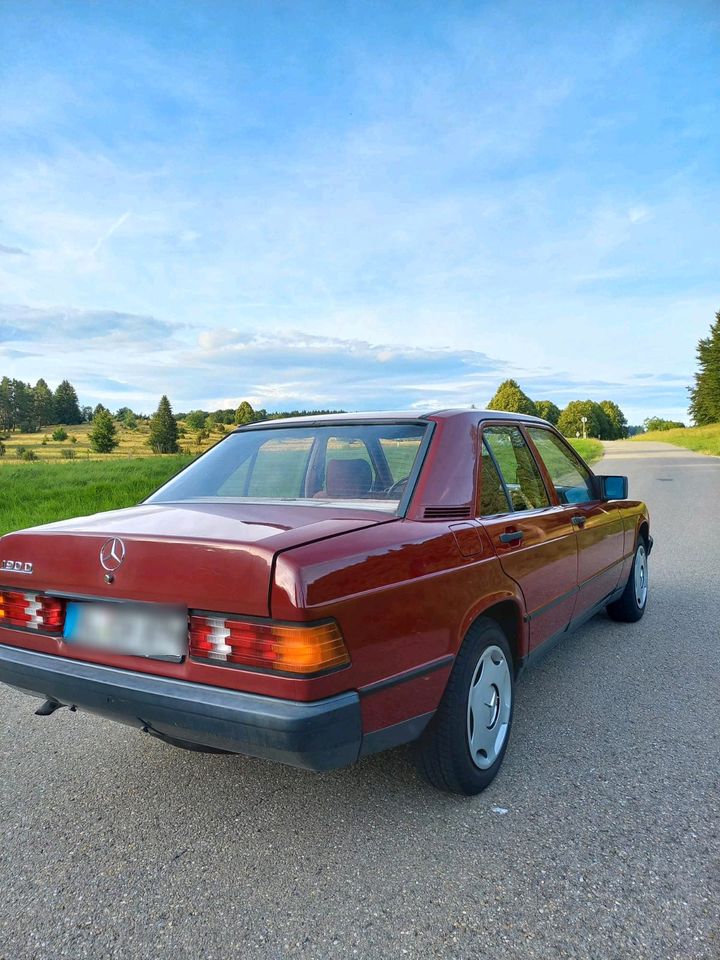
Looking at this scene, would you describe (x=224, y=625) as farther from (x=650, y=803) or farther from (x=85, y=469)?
(x=85, y=469)

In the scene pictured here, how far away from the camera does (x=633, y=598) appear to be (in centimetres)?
513

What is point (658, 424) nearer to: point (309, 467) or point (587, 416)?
point (587, 416)

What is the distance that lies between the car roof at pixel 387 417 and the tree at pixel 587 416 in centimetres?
12447

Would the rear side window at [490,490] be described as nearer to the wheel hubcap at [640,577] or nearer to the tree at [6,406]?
the wheel hubcap at [640,577]

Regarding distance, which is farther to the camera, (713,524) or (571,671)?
(713,524)

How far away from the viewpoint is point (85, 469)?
28.0 m

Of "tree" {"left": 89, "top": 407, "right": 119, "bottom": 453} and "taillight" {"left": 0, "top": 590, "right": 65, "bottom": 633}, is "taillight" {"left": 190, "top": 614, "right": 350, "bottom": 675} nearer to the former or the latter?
"taillight" {"left": 0, "top": 590, "right": 65, "bottom": 633}

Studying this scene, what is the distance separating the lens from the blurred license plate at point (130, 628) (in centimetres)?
231

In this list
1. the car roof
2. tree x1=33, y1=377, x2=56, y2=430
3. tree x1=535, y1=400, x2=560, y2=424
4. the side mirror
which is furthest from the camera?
tree x1=535, y1=400, x2=560, y2=424

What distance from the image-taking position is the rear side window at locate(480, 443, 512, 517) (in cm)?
304

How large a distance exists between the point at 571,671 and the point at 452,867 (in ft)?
7.01

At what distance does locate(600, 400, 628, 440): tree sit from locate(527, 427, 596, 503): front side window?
504 ft

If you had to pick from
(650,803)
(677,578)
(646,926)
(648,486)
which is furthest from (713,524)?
(646,926)

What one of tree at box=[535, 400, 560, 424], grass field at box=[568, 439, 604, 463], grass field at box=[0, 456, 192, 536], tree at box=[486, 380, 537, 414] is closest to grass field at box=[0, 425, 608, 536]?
grass field at box=[0, 456, 192, 536]
